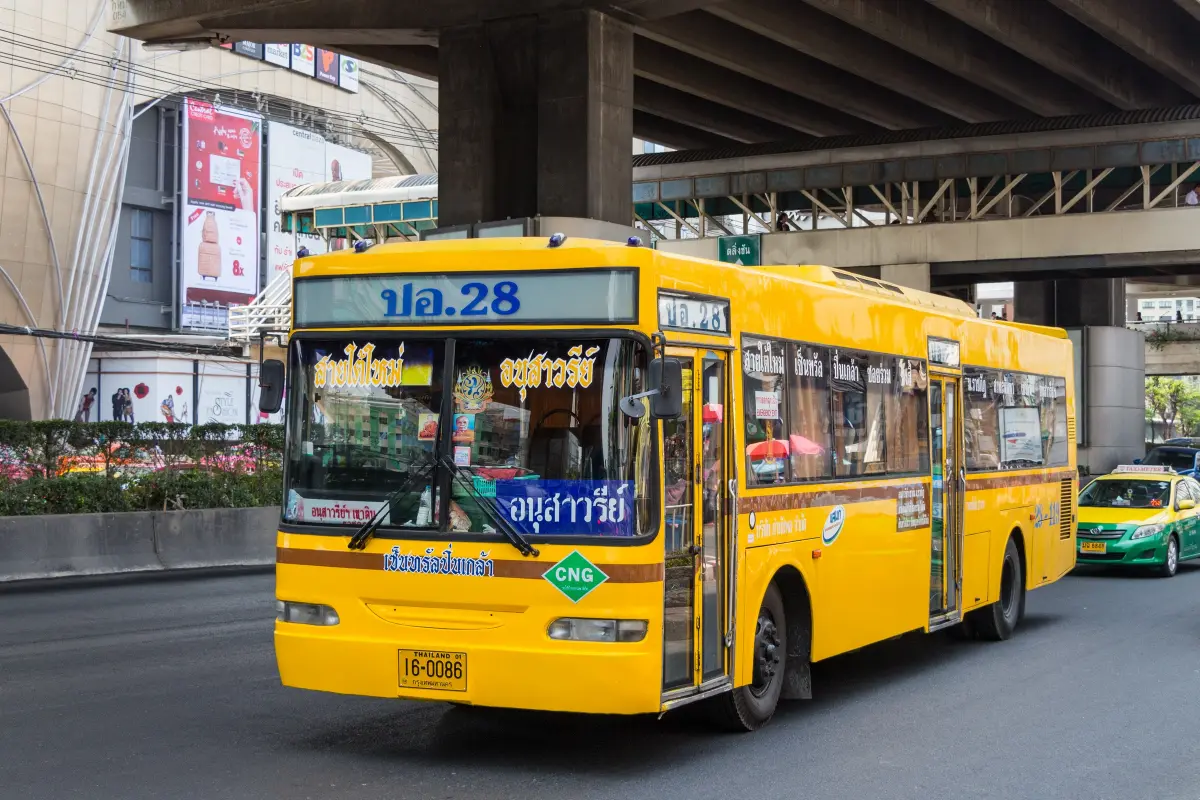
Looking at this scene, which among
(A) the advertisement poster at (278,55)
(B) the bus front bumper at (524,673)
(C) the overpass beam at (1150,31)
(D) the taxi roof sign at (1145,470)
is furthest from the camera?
(A) the advertisement poster at (278,55)

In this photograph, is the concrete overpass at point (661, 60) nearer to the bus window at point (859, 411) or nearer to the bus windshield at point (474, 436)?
the bus window at point (859, 411)

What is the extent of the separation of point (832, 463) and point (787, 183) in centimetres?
2571

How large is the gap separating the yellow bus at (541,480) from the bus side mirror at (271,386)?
0.6 inches

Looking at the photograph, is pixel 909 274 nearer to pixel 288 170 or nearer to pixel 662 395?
pixel 662 395

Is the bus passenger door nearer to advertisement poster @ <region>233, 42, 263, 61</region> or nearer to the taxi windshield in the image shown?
the taxi windshield

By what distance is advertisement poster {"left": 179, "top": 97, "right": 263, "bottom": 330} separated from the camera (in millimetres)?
59750

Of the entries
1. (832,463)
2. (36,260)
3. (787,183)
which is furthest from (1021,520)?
(36,260)

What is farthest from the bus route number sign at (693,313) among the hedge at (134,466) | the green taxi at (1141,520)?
the green taxi at (1141,520)

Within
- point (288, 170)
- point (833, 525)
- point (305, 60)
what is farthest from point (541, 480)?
point (305, 60)

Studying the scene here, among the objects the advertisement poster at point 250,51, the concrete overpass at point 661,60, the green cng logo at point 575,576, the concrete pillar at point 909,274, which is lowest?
the green cng logo at point 575,576

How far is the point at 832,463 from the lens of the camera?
1025 centimetres

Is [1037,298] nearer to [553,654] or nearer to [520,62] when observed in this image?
[520,62]

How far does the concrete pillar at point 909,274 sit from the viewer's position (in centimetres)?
3384

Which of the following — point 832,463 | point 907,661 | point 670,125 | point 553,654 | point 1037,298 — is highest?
point 670,125
